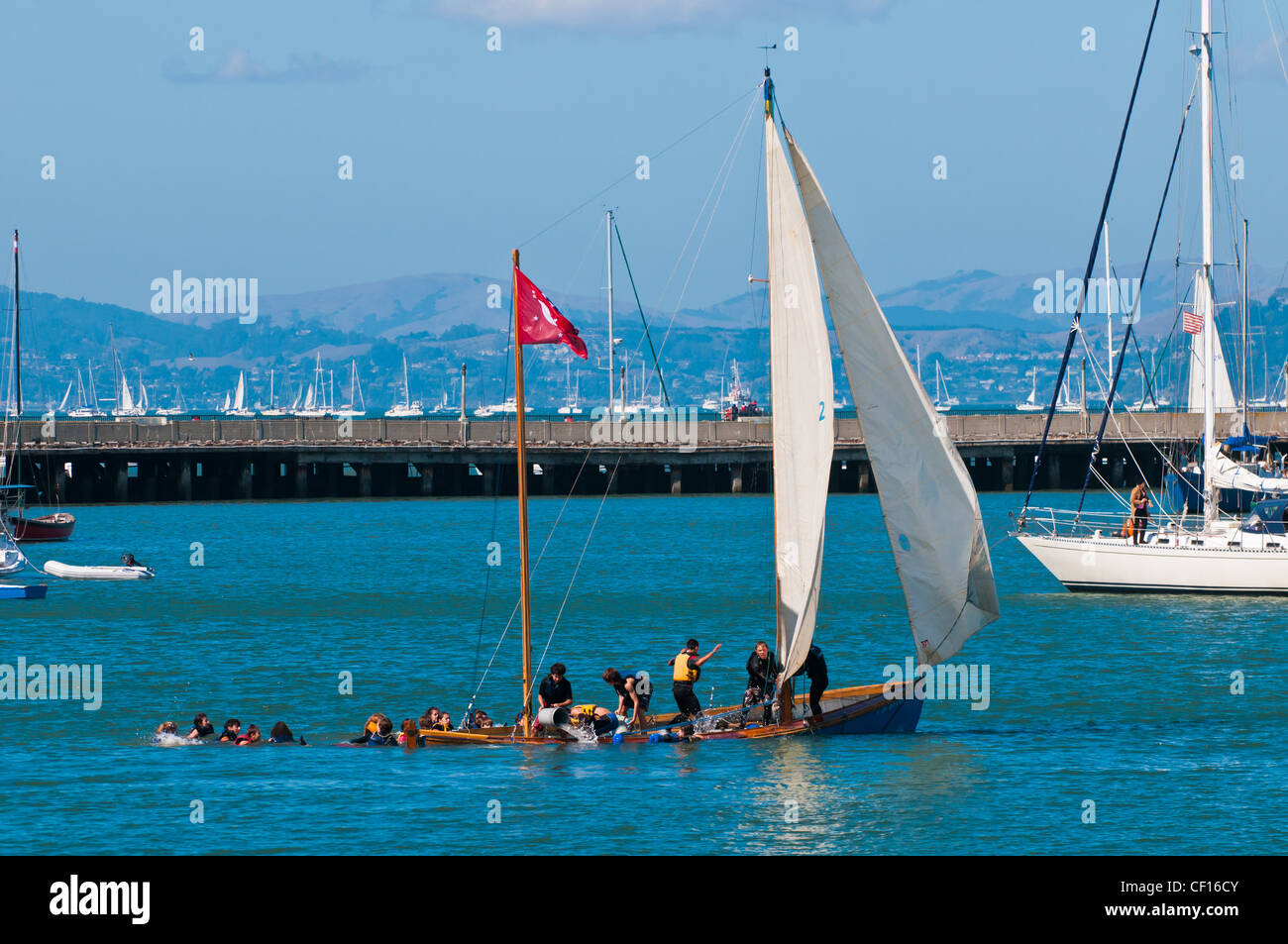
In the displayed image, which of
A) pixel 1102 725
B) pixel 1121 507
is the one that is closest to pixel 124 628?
pixel 1102 725

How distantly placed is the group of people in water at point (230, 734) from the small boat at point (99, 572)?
3029 cm

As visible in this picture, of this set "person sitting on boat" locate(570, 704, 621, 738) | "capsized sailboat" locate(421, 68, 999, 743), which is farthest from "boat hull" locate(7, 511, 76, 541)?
"person sitting on boat" locate(570, 704, 621, 738)

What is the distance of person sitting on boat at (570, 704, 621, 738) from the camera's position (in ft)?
94.0

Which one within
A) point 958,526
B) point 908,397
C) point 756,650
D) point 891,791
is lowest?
point 891,791

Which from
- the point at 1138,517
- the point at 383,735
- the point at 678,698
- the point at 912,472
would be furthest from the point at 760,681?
the point at 1138,517

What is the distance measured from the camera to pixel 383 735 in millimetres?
30562

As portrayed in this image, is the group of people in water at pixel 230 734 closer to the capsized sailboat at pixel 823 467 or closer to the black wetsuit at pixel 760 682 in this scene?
the capsized sailboat at pixel 823 467

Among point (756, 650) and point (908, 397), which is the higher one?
point (908, 397)

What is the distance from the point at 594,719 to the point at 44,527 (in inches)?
2151

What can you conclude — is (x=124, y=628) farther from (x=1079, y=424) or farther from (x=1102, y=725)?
(x=1079, y=424)

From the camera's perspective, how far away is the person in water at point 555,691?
28625mm

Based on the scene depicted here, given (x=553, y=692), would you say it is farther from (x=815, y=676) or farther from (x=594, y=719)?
(x=815, y=676)

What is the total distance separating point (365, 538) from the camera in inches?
3209
